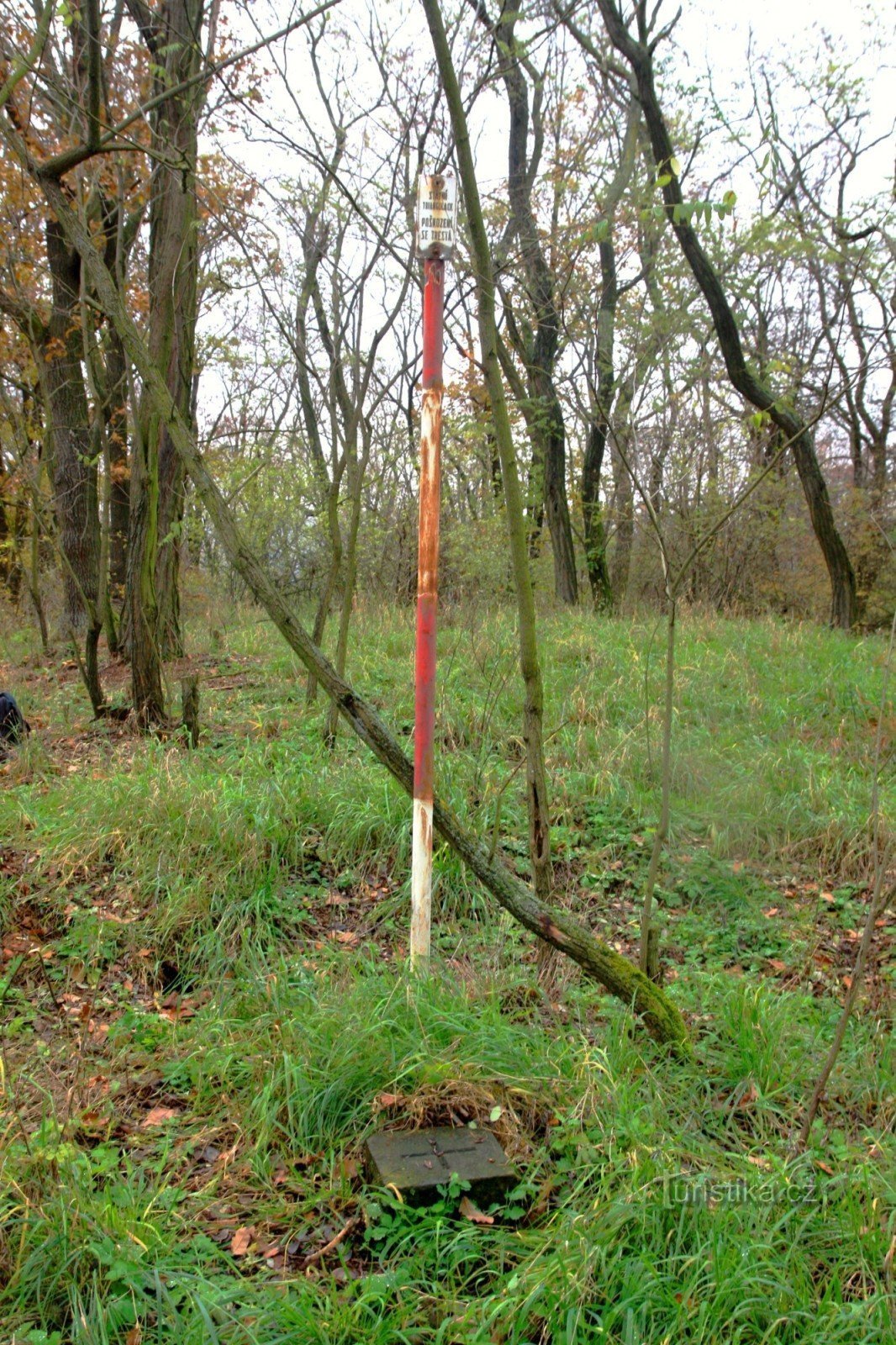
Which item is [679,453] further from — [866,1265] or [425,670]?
→ [866,1265]

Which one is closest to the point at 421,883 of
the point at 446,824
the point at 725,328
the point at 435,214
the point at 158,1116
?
the point at 446,824

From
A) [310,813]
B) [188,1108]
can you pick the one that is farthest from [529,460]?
[188,1108]

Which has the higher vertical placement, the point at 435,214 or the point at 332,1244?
the point at 435,214

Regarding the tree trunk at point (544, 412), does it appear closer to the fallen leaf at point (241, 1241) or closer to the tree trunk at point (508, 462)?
the tree trunk at point (508, 462)

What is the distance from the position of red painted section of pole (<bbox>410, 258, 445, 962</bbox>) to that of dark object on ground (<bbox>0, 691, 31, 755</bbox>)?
13.2 feet

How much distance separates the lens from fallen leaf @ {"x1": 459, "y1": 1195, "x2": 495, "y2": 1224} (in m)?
2.45

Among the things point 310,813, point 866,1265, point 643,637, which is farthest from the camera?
point 643,637

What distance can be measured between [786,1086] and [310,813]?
275 cm

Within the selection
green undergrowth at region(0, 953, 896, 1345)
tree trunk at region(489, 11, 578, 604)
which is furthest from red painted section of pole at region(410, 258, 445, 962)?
tree trunk at region(489, 11, 578, 604)

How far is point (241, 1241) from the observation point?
2.38 metres

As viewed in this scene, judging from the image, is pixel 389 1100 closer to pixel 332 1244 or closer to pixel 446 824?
pixel 332 1244

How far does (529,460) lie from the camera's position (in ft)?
47.0

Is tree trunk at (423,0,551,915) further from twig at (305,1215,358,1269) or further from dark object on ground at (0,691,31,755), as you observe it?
dark object on ground at (0,691,31,755)

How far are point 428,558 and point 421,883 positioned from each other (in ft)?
3.71
